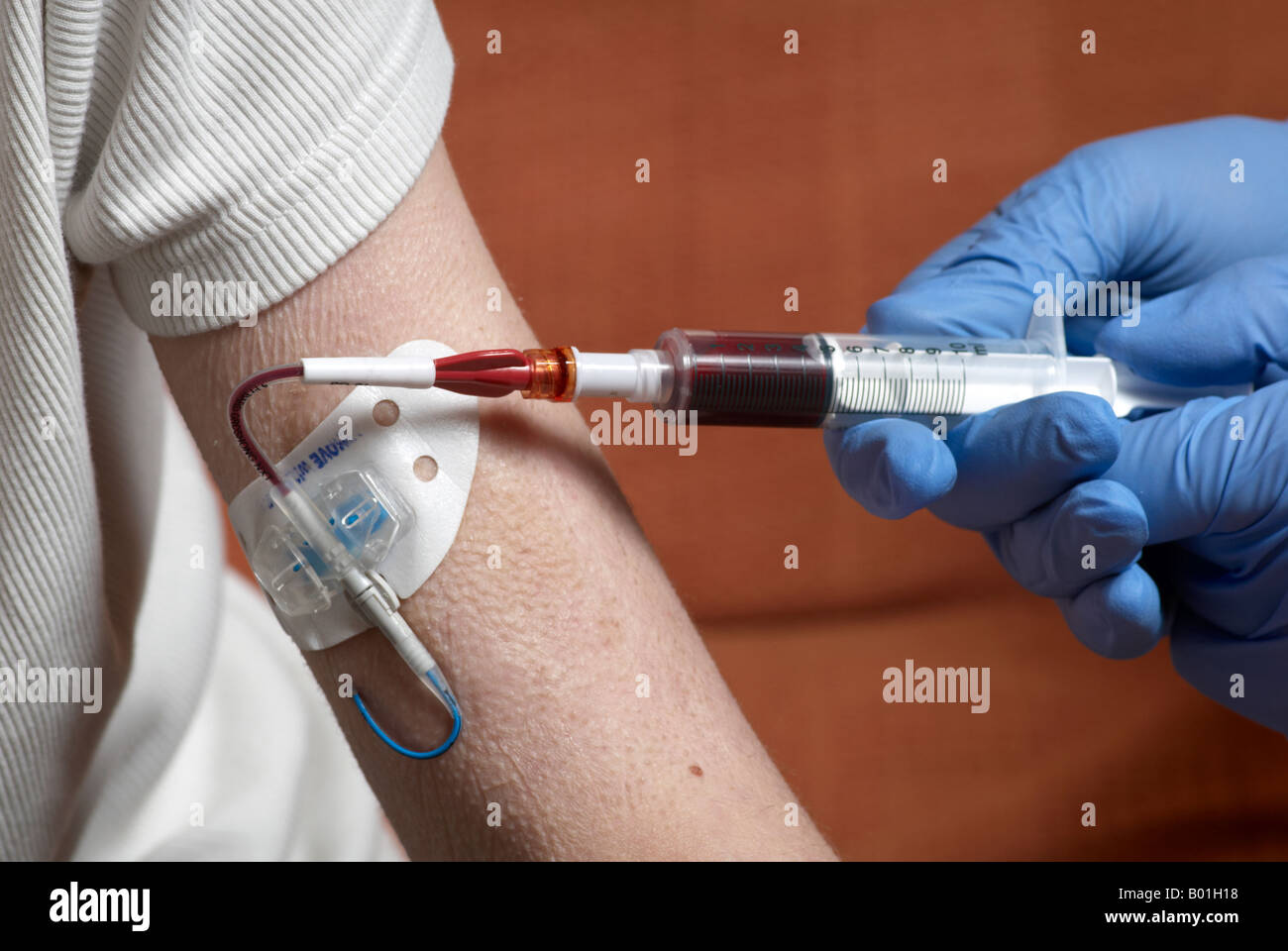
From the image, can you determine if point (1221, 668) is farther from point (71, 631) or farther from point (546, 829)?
point (71, 631)

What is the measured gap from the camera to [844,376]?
83 centimetres

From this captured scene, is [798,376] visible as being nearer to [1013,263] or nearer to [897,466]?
[897,466]

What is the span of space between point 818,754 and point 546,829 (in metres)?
0.84

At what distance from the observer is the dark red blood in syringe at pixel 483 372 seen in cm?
68

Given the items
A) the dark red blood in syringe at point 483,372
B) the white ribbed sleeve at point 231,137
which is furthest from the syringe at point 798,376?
the white ribbed sleeve at point 231,137

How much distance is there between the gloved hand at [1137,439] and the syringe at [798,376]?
0.03 m

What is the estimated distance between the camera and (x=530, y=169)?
1.47m

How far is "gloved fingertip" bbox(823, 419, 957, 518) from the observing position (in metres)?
0.82

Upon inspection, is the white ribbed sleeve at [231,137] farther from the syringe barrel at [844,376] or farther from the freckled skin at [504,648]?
the syringe barrel at [844,376]

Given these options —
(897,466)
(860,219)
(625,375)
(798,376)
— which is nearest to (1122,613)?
(897,466)

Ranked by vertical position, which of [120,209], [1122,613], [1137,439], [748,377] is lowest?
[1122,613]

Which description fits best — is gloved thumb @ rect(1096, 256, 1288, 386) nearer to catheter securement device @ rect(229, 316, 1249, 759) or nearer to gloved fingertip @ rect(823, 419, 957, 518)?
gloved fingertip @ rect(823, 419, 957, 518)

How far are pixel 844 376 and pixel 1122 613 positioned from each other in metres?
0.33

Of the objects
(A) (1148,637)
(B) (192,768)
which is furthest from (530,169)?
(A) (1148,637)
